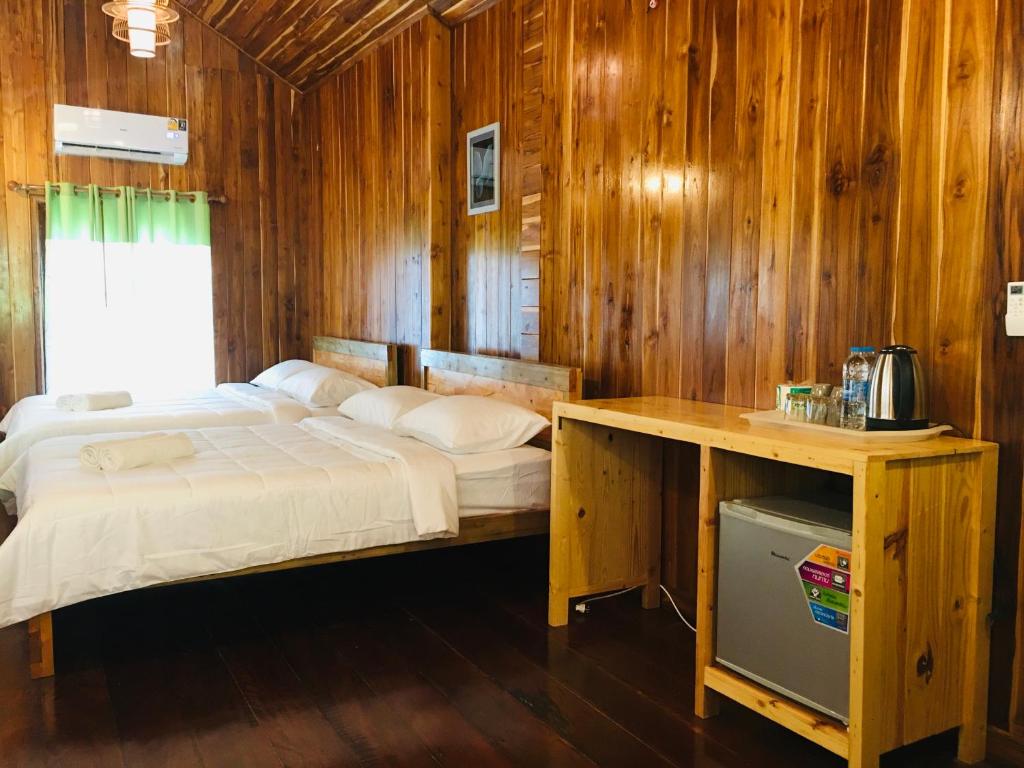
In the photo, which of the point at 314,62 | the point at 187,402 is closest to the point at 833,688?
the point at 187,402

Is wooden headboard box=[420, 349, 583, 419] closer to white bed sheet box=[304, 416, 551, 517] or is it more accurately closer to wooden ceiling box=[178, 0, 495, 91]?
white bed sheet box=[304, 416, 551, 517]

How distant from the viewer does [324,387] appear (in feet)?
15.1

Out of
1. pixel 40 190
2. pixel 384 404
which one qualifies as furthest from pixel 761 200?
pixel 40 190

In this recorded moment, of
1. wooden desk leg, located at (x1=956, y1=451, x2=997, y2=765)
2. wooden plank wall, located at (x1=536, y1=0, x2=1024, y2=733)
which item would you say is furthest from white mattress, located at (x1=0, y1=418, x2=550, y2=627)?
wooden desk leg, located at (x1=956, y1=451, x2=997, y2=765)

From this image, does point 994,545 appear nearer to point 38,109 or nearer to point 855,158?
point 855,158

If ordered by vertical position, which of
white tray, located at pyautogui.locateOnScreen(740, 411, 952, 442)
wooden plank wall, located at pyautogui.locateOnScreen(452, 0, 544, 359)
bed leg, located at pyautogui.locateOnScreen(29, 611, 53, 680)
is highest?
wooden plank wall, located at pyautogui.locateOnScreen(452, 0, 544, 359)

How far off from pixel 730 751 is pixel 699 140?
1.91m

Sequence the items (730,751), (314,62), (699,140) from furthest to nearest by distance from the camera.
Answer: (314,62) → (699,140) → (730,751)

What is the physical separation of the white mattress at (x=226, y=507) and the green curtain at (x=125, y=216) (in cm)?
257

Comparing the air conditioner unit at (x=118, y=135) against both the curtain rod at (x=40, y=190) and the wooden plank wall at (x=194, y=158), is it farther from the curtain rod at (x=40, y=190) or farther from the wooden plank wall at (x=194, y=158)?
the curtain rod at (x=40, y=190)

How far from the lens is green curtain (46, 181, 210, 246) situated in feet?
17.2

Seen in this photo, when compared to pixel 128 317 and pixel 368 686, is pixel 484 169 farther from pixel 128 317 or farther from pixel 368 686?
pixel 128 317

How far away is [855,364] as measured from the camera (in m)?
2.15

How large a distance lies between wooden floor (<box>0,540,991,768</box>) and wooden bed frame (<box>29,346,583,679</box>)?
0.18m
